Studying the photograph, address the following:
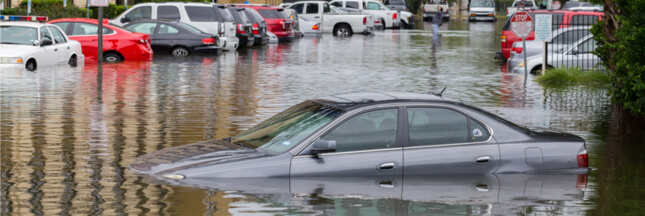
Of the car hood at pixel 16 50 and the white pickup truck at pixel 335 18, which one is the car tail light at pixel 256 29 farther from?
the car hood at pixel 16 50

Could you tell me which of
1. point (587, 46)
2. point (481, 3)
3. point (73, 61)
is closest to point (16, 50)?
point (73, 61)

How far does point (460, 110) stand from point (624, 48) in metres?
5.86

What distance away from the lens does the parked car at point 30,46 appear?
2116 centimetres

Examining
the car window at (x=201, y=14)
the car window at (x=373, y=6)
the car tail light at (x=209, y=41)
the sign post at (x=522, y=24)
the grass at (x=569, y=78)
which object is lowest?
the grass at (x=569, y=78)

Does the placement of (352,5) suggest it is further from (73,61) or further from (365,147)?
(365,147)

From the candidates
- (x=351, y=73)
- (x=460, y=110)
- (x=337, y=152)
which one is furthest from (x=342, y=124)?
(x=351, y=73)

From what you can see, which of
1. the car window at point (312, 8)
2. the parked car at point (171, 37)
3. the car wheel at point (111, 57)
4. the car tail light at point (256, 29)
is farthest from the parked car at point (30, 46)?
the car window at point (312, 8)

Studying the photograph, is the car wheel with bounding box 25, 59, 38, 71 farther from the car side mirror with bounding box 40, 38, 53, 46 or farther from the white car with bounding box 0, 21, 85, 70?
the car side mirror with bounding box 40, 38, 53, 46

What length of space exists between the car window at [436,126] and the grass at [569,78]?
1191 centimetres

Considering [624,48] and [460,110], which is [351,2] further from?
[460,110]

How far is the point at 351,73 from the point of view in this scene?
76.2 feet

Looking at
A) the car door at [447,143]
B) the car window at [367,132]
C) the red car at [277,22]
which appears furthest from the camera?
the red car at [277,22]

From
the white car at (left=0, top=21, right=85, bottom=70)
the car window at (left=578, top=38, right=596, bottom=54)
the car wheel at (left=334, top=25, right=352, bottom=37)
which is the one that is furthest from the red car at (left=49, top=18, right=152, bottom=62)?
the car wheel at (left=334, top=25, right=352, bottom=37)

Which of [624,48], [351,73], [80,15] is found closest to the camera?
[624,48]
